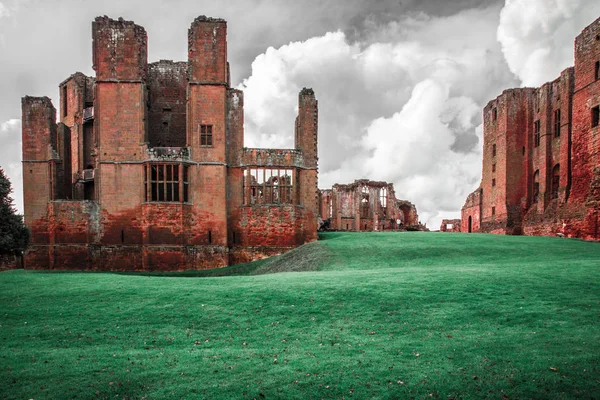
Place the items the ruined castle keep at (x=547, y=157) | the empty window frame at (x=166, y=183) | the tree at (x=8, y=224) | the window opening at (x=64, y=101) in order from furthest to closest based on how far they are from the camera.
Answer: the window opening at (x=64, y=101), the empty window frame at (x=166, y=183), the ruined castle keep at (x=547, y=157), the tree at (x=8, y=224)

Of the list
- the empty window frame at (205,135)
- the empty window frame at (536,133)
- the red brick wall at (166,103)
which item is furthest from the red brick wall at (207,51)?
the empty window frame at (536,133)

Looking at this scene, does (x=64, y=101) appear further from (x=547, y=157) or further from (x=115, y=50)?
(x=547, y=157)

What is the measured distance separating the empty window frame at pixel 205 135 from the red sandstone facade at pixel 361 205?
2951 cm

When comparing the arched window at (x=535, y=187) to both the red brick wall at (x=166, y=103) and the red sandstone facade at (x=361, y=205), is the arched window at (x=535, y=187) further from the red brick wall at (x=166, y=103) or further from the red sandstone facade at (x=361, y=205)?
the red brick wall at (x=166, y=103)

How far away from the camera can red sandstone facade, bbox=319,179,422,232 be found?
55.2m

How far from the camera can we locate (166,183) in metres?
26.9

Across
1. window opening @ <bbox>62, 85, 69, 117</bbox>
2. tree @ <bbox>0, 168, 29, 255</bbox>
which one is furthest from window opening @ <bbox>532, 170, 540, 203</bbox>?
window opening @ <bbox>62, 85, 69, 117</bbox>

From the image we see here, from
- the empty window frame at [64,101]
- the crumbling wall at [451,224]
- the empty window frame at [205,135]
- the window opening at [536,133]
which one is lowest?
the crumbling wall at [451,224]

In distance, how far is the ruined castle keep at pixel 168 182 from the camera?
88.1 feet

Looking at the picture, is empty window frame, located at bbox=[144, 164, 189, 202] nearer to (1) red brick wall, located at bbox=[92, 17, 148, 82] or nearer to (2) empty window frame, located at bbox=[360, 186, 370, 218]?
(1) red brick wall, located at bbox=[92, 17, 148, 82]

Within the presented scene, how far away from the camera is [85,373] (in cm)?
644

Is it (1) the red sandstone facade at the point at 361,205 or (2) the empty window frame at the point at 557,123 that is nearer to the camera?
(2) the empty window frame at the point at 557,123

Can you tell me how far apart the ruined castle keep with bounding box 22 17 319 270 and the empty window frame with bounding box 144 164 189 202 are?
7 centimetres

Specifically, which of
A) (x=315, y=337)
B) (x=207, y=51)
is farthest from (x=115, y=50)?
(x=315, y=337)
